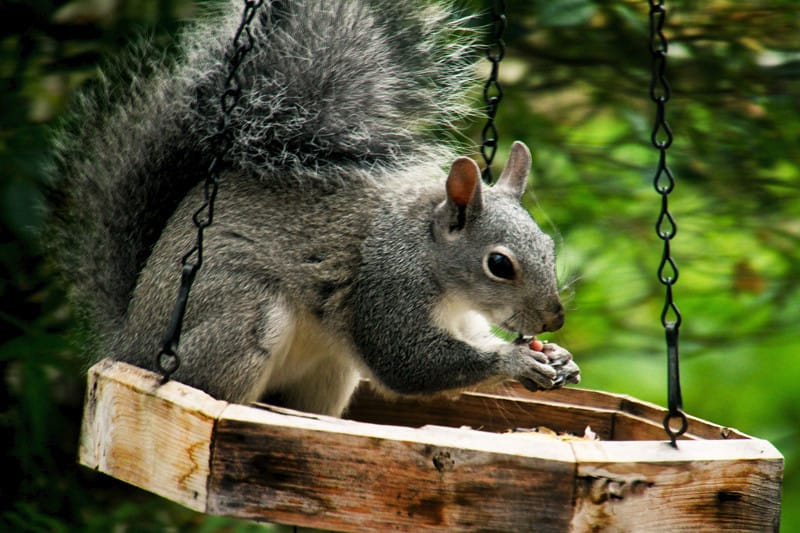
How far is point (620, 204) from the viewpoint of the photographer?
2.61 m

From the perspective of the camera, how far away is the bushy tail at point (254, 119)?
1837mm

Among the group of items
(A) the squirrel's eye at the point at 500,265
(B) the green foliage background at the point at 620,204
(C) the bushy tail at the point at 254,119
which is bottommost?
(B) the green foliage background at the point at 620,204

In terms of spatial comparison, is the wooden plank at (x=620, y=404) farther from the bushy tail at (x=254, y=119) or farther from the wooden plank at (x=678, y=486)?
the bushy tail at (x=254, y=119)

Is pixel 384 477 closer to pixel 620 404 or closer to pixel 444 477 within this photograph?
pixel 444 477

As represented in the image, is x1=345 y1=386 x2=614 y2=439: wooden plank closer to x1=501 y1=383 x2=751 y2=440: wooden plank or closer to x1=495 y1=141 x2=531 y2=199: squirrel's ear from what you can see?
x1=501 y1=383 x2=751 y2=440: wooden plank

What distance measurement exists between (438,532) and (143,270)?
83 centimetres

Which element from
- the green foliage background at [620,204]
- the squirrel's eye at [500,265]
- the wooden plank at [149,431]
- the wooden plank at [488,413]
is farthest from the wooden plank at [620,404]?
the wooden plank at [149,431]

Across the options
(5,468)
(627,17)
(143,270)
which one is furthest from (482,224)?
(5,468)

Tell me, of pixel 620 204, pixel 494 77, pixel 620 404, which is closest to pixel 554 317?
pixel 620 404

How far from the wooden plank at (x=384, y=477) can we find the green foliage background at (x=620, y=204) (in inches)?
40.7

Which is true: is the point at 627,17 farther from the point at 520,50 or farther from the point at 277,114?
the point at 277,114

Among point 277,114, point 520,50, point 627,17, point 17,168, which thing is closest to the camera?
point 277,114

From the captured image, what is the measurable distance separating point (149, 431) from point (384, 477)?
381mm

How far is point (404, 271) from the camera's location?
186 cm
